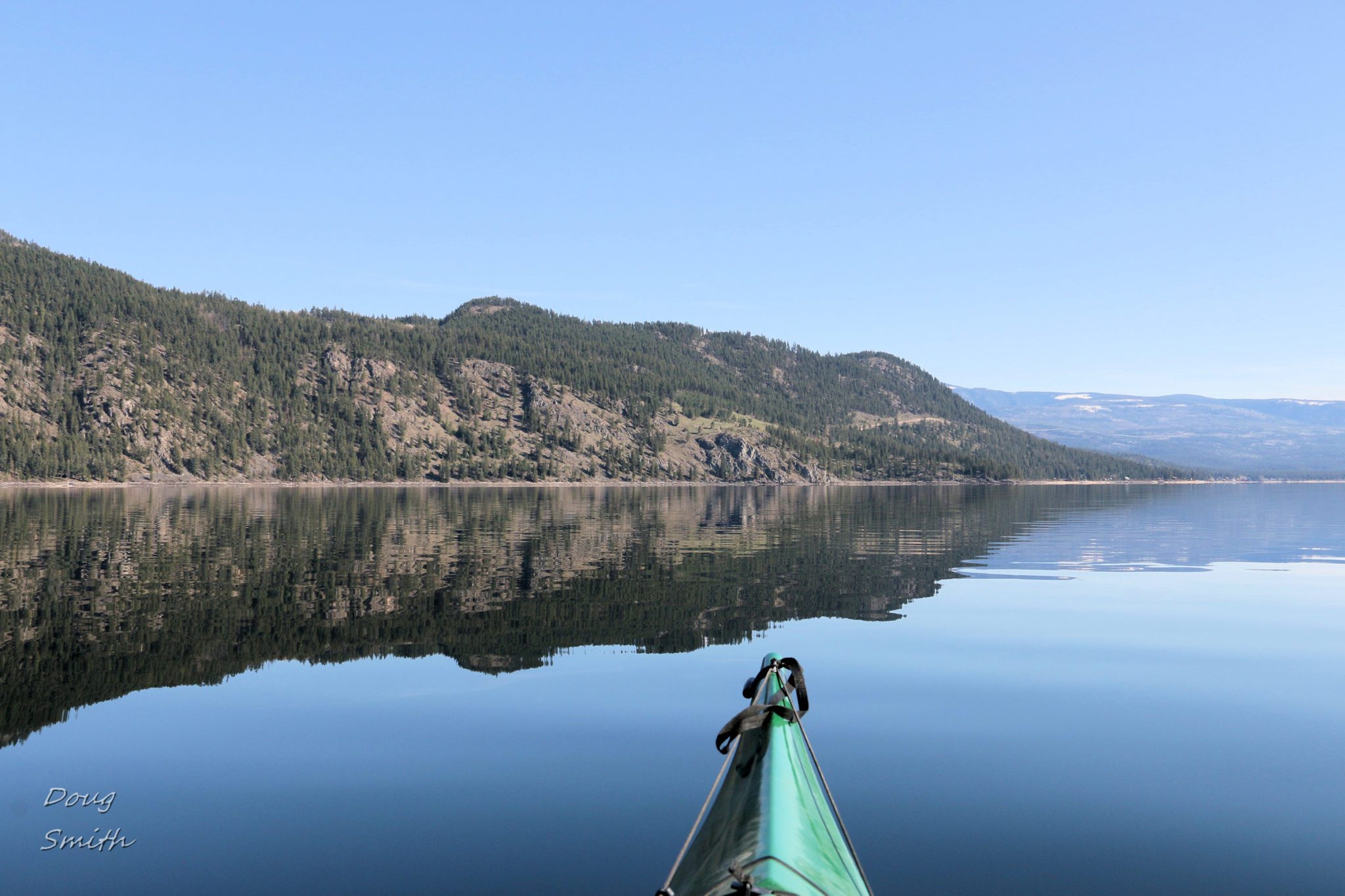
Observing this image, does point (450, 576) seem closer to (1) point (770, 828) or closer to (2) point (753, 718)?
(2) point (753, 718)

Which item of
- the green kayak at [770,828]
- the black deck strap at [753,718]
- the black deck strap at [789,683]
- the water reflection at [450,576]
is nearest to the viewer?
the green kayak at [770,828]

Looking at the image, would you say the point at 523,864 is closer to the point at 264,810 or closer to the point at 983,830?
the point at 264,810

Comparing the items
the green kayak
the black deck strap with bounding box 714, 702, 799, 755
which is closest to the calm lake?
the green kayak

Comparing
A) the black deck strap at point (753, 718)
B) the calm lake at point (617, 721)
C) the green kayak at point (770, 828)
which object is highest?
the black deck strap at point (753, 718)

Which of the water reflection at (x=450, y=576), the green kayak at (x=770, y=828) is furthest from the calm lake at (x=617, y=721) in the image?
the green kayak at (x=770, y=828)

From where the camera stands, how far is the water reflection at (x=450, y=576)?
3122cm

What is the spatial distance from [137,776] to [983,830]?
55.1 feet

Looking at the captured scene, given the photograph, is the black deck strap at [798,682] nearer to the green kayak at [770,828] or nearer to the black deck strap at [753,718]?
the green kayak at [770,828]

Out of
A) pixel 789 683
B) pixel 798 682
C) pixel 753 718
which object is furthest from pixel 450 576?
pixel 753 718

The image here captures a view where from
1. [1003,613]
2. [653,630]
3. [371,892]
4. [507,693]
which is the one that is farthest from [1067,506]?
[371,892]

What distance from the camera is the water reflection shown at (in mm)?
31219

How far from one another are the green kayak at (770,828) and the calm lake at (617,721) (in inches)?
98.8

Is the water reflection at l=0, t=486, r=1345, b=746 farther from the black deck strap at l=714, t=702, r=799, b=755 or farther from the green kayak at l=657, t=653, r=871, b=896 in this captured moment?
the green kayak at l=657, t=653, r=871, b=896

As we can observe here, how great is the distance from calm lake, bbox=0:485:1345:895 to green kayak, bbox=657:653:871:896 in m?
2.51
